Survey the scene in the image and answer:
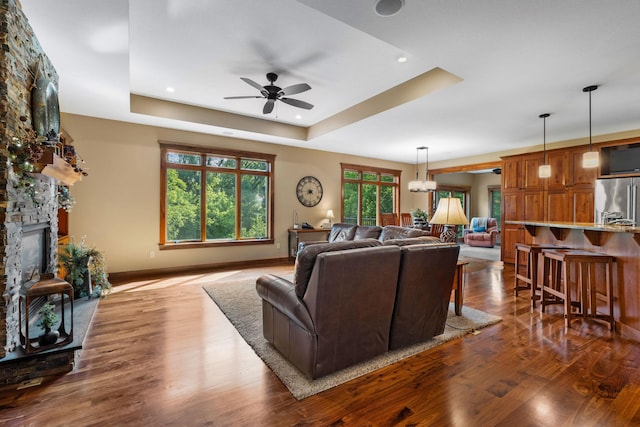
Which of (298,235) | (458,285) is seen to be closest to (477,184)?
(298,235)

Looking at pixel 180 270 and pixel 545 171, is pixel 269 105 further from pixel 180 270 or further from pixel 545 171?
pixel 545 171

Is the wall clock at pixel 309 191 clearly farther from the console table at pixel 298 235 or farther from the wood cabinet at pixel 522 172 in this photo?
the wood cabinet at pixel 522 172

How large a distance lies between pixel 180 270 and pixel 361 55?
467 cm

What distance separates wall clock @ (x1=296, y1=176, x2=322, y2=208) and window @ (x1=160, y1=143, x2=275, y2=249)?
0.75 metres

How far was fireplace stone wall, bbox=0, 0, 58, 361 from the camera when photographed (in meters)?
2.04

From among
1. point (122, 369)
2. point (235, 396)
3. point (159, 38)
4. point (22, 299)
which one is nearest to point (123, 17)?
point (159, 38)

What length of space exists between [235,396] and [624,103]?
5.66 m

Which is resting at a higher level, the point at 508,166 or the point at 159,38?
the point at 159,38

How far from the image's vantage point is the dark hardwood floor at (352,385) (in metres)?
1.72

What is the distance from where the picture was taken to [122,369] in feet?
7.26

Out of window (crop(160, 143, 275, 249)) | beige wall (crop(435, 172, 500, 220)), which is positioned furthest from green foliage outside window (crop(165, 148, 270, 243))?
beige wall (crop(435, 172, 500, 220))

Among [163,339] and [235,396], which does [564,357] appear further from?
[163,339]

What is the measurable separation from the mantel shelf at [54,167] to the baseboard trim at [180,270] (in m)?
2.49

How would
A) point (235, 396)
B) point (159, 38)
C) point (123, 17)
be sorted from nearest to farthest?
point (235, 396), point (123, 17), point (159, 38)
